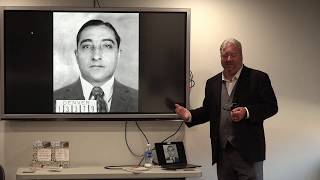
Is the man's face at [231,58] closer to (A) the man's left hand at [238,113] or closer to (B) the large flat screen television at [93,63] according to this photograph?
(A) the man's left hand at [238,113]

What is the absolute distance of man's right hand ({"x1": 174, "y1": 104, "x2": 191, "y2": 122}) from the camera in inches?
138

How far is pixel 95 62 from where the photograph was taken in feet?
12.3

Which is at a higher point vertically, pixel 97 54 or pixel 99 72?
pixel 97 54

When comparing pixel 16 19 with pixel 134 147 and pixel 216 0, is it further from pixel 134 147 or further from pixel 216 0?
pixel 216 0

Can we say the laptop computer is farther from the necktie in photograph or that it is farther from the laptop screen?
the necktie in photograph

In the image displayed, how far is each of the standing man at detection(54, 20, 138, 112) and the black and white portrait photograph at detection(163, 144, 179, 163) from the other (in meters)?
0.42

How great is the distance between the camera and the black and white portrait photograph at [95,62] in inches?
147

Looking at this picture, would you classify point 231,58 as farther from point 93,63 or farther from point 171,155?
point 93,63

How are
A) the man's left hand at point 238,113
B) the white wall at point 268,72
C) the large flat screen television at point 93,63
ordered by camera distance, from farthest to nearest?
the white wall at point 268,72
the large flat screen television at point 93,63
the man's left hand at point 238,113

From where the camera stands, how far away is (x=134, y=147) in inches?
153

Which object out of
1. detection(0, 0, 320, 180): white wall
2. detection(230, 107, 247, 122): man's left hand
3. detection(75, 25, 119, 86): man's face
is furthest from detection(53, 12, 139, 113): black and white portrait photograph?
detection(230, 107, 247, 122): man's left hand

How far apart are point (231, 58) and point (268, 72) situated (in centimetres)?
89

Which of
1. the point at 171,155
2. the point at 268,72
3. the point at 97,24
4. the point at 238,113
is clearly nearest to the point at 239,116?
the point at 238,113

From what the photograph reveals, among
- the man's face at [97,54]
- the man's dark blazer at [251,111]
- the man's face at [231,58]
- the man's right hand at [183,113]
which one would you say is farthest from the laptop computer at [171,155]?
the man's face at [231,58]
